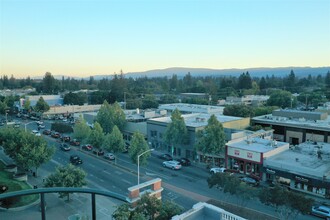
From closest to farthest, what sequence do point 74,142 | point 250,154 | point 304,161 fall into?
point 304,161
point 250,154
point 74,142

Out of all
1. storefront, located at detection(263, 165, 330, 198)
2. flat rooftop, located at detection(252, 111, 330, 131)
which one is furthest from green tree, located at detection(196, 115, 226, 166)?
flat rooftop, located at detection(252, 111, 330, 131)

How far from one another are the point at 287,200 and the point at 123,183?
44.8 ft

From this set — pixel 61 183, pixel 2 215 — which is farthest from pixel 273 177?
pixel 2 215

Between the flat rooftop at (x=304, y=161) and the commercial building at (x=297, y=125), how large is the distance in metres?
4.79

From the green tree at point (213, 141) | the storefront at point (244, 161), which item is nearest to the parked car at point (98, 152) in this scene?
the green tree at point (213, 141)

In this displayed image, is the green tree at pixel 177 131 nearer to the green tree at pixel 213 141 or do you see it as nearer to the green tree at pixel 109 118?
the green tree at pixel 213 141

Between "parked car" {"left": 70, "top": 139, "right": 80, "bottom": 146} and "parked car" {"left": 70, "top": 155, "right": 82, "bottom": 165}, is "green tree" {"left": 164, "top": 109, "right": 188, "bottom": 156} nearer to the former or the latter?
"parked car" {"left": 70, "top": 155, "right": 82, "bottom": 165}

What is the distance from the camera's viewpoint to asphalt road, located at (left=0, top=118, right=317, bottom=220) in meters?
21.0

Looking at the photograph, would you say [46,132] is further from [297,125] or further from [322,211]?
[322,211]

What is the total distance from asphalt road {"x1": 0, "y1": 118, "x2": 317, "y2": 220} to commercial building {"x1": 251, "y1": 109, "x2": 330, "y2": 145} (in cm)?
1598

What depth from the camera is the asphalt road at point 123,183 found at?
21.0 meters

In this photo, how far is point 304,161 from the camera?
26.8m

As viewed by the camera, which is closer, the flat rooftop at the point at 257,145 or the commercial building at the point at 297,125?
the flat rooftop at the point at 257,145

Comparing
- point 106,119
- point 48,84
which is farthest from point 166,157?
point 48,84
